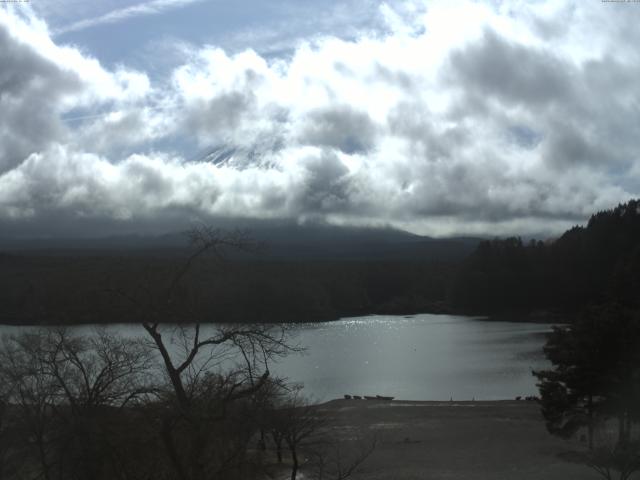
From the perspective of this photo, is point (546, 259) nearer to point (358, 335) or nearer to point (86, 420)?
point (358, 335)

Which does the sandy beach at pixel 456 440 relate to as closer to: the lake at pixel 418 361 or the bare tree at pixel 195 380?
the lake at pixel 418 361

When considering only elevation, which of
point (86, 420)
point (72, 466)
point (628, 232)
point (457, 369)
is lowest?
point (457, 369)

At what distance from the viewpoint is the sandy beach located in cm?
2150

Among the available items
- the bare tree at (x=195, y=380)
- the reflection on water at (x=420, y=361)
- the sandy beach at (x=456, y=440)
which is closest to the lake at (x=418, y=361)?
the reflection on water at (x=420, y=361)

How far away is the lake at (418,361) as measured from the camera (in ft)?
135

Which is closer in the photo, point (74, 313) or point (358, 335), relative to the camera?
point (74, 313)

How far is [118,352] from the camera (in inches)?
422

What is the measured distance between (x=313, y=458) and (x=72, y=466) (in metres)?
15.7

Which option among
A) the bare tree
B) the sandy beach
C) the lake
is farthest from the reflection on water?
the bare tree

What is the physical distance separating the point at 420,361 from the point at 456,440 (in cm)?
2800

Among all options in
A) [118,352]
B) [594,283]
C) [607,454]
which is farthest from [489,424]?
[594,283]

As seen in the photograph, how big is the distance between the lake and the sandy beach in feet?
15.0

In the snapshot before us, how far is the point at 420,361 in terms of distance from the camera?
55.1m

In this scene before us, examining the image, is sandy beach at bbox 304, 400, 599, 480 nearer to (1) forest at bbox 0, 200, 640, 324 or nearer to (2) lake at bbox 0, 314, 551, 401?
(2) lake at bbox 0, 314, 551, 401
